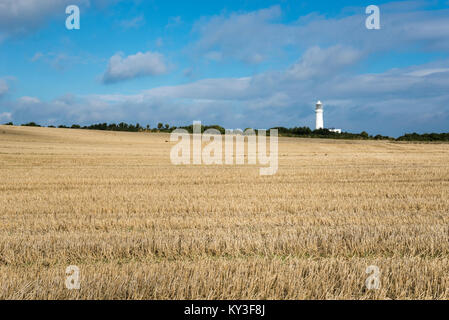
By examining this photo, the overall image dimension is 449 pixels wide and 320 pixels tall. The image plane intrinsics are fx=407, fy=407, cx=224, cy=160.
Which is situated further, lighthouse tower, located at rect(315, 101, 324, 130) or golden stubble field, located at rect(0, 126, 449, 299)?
lighthouse tower, located at rect(315, 101, 324, 130)

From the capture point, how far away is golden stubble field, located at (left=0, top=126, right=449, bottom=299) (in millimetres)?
5008

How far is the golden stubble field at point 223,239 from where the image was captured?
5.01m

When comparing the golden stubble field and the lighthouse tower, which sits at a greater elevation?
the lighthouse tower

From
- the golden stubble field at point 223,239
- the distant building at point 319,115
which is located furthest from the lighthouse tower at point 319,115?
the golden stubble field at point 223,239

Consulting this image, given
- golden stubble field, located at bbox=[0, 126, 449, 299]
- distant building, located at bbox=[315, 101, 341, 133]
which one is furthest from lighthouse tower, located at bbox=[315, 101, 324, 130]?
golden stubble field, located at bbox=[0, 126, 449, 299]

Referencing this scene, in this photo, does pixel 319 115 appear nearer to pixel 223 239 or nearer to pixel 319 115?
pixel 319 115

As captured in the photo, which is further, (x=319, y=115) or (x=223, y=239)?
(x=319, y=115)

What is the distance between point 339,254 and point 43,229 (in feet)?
20.9

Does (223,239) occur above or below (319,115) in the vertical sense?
below

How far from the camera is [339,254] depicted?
702 cm

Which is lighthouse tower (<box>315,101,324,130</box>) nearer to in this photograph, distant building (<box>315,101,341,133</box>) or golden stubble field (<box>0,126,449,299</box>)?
distant building (<box>315,101,341,133</box>)

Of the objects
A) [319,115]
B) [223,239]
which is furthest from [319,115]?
[223,239]

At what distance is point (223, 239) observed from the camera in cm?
751
